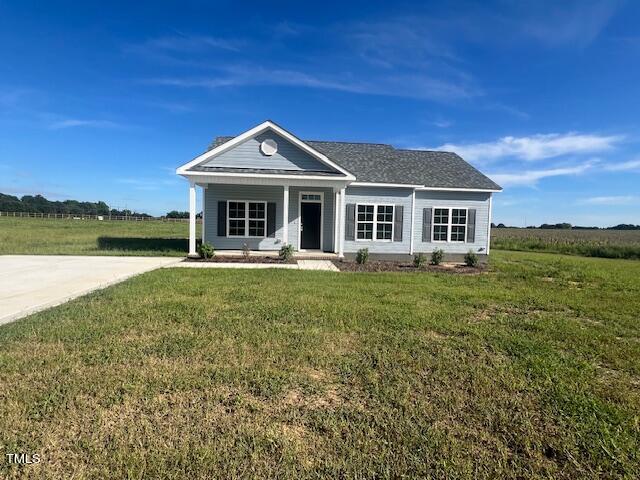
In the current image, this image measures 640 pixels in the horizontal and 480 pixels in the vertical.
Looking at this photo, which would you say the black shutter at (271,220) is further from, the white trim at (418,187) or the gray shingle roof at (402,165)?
the white trim at (418,187)

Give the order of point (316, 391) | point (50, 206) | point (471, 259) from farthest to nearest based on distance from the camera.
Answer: point (50, 206) → point (471, 259) → point (316, 391)

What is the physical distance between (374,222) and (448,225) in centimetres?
350

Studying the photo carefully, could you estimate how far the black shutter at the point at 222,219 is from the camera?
1605 centimetres

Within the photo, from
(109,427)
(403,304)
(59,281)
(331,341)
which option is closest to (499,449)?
(331,341)

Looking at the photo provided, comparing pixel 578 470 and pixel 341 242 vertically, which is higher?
pixel 341 242

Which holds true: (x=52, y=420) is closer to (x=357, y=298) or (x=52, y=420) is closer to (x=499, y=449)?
(x=499, y=449)

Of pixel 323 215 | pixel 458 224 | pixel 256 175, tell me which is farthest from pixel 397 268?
pixel 256 175

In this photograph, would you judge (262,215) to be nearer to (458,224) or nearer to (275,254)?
(275,254)

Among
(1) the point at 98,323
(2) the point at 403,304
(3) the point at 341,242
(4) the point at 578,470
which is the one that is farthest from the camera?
(3) the point at 341,242

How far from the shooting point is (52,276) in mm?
9617

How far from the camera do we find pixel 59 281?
29.4 feet

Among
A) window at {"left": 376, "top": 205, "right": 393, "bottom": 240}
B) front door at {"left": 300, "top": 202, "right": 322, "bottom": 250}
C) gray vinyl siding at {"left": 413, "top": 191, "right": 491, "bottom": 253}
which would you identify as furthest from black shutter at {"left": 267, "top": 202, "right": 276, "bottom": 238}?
gray vinyl siding at {"left": 413, "top": 191, "right": 491, "bottom": 253}

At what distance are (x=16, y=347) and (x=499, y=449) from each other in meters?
5.30

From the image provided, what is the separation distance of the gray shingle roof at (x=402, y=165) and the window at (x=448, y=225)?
4.04 feet
